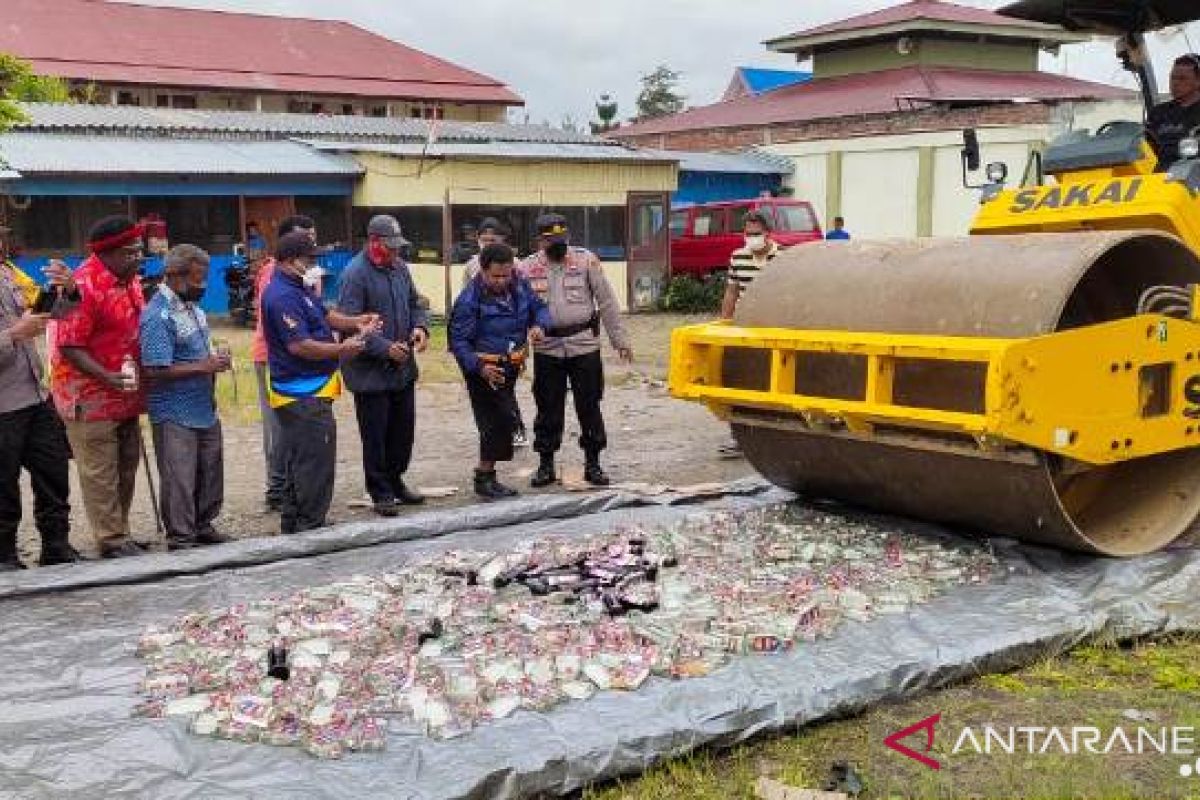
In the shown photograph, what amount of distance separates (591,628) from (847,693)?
98cm

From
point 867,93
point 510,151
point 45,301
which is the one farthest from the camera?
point 867,93

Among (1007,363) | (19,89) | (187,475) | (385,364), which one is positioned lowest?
(187,475)

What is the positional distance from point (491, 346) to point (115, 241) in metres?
2.34

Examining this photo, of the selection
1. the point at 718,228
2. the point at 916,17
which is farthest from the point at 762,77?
the point at 718,228

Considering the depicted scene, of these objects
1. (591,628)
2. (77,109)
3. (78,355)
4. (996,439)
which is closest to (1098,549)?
(996,439)

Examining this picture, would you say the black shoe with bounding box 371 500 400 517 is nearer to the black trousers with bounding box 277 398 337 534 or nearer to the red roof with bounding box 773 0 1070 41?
the black trousers with bounding box 277 398 337 534

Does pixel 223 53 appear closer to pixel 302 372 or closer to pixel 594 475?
pixel 594 475

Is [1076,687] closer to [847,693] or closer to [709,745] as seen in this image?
[847,693]

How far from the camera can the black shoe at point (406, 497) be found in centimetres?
755

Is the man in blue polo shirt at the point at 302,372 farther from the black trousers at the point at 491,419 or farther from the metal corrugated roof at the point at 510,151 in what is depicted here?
the metal corrugated roof at the point at 510,151

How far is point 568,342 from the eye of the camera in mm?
7922

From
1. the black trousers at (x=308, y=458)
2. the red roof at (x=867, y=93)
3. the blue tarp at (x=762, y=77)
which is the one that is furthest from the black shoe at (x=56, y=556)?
the blue tarp at (x=762, y=77)

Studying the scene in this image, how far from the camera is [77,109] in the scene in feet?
75.6

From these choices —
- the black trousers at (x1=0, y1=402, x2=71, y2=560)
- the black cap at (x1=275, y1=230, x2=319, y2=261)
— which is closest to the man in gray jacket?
the black cap at (x1=275, y1=230, x2=319, y2=261)
